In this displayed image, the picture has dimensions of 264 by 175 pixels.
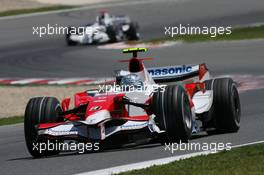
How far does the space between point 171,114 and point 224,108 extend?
1848mm

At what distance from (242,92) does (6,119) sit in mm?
5019

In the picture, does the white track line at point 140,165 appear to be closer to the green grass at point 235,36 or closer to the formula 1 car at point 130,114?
the formula 1 car at point 130,114

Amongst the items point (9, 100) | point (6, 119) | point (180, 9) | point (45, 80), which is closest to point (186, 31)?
point (180, 9)

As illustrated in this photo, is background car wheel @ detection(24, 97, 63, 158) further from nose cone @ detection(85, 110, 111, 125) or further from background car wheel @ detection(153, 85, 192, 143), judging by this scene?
background car wheel @ detection(153, 85, 192, 143)

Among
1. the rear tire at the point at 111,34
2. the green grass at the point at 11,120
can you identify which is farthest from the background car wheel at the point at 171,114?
the rear tire at the point at 111,34

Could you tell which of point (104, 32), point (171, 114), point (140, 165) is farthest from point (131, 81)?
point (104, 32)

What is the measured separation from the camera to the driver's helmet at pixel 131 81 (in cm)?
1307

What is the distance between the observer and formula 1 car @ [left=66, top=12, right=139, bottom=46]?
36.4 m

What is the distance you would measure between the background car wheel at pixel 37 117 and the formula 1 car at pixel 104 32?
23.7 meters

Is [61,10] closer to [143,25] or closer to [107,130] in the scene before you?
[143,25]

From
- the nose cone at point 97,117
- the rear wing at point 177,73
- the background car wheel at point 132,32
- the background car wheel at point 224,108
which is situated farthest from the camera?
the background car wheel at point 132,32

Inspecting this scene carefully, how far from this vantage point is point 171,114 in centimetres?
1205

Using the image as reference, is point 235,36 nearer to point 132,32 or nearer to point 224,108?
point 132,32

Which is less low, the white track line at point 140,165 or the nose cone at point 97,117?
the nose cone at point 97,117
